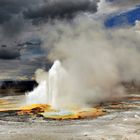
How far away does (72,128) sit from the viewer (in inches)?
1107

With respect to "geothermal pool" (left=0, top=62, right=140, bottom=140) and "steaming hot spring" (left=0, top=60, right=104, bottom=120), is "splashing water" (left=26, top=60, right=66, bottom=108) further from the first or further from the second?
"geothermal pool" (left=0, top=62, right=140, bottom=140)

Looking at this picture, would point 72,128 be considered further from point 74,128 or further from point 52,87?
point 52,87

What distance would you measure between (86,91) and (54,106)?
12.2 metres

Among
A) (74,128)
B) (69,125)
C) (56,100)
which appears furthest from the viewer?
(56,100)

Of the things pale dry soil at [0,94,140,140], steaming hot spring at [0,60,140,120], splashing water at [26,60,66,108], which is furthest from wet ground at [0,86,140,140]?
splashing water at [26,60,66,108]

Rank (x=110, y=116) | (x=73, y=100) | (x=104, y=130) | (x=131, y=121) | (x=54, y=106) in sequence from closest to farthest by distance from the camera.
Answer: (x=104, y=130) → (x=131, y=121) → (x=110, y=116) → (x=54, y=106) → (x=73, y=100)

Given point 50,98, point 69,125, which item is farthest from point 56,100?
point 69,125

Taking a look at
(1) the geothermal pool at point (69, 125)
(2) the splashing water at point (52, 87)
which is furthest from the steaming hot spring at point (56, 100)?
(1) the geothermal pool at point (69, 125)

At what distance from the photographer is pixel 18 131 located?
27.0 m

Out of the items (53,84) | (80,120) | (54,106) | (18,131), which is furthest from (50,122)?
(53,84)

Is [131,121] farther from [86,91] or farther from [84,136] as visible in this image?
[86,91]

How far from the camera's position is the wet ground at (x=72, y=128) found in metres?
24.5

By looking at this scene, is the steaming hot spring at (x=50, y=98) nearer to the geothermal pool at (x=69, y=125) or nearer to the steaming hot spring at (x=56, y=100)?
the steaming hot spring at (x=56, y=100)

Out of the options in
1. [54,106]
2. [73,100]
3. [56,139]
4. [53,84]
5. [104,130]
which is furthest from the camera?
[53,84]
